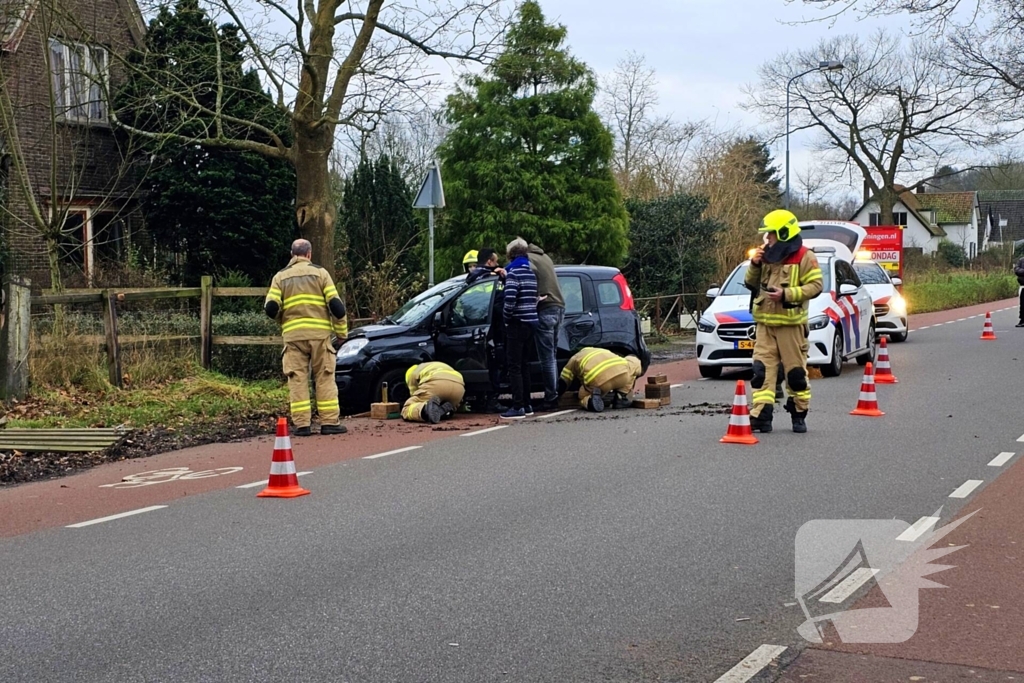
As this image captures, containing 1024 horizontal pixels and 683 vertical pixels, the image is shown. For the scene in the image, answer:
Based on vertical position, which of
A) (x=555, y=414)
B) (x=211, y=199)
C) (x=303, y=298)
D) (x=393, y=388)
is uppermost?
(x=211, y=199)

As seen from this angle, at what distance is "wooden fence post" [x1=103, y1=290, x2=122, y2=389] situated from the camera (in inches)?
569

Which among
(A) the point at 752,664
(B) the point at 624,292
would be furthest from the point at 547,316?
(A) the point at 752,664

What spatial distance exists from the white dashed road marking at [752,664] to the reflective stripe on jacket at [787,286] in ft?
19.9

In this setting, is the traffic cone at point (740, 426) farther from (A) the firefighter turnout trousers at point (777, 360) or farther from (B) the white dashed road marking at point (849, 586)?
(B) the white dashed road marking at point (849, 586)

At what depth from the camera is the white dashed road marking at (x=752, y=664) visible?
4660 mm

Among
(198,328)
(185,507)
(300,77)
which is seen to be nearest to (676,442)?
(185,507)

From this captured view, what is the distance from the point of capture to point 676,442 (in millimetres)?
10812

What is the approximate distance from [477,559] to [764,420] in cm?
519

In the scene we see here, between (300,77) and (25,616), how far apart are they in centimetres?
1275

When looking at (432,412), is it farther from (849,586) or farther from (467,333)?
(849,586)

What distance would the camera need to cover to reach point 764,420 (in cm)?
1109

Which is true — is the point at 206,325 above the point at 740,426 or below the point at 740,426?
above

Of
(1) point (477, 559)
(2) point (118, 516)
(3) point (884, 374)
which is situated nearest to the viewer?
(1) point (477, 559)

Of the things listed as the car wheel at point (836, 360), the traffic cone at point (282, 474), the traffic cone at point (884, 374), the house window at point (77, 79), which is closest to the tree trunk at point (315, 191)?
the house window at point (77, 79)
